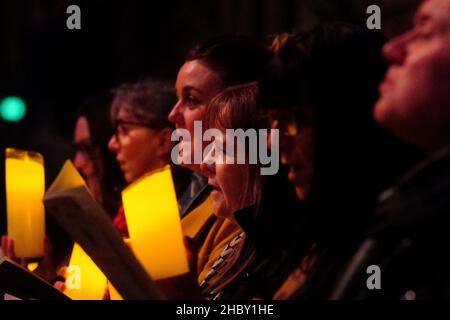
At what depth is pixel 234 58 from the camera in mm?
2605

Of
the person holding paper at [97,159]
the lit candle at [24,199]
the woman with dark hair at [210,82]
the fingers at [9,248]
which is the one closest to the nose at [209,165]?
the woman with dark hair at [210,82]

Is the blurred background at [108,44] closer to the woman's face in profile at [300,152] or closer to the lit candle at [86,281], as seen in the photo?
the lit candle at [86,281]

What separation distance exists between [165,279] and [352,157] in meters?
0.42

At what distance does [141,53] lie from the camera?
6.64m

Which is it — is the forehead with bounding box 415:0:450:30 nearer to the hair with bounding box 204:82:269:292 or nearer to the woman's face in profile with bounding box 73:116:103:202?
the hair with bounding box 204:82:269:292

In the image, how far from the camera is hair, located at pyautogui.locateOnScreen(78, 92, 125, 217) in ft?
11.7

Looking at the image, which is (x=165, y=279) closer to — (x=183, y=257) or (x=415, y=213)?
(x=183, y=257)

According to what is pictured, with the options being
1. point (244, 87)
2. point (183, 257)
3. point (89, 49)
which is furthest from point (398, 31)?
point (89, 49)

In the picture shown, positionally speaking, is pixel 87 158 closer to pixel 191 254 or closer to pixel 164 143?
pixel 164 143

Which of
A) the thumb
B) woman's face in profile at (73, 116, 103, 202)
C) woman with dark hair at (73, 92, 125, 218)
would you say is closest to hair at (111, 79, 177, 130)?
woman with dark hair at (73, 92, 125, 218)

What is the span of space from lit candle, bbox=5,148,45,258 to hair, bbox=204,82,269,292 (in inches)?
18.4

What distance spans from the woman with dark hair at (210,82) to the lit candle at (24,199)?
1.28 ft

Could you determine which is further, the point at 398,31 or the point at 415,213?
the point at 398,31

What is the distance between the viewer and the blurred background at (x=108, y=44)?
612cm
